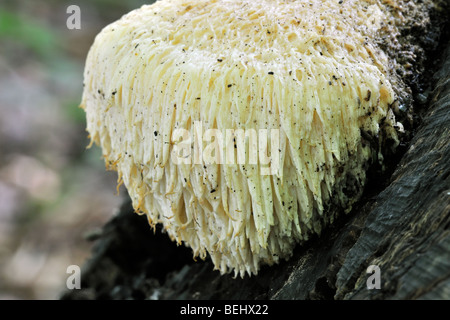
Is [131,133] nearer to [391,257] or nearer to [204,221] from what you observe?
[204,221]

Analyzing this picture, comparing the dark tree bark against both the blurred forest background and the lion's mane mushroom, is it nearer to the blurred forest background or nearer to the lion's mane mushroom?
the lion's mane mushroom

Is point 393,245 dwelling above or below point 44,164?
above

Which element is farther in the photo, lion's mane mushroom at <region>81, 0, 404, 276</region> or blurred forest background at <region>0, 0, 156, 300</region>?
blurred forest background at <region>0, 0, 156, 300</region>

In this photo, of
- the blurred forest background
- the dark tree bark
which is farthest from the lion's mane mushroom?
the blurred forest background

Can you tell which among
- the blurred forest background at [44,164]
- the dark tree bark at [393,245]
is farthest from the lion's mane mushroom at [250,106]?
the blurred forest background at [44,164]

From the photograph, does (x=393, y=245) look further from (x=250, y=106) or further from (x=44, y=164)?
(x=44, y=164)

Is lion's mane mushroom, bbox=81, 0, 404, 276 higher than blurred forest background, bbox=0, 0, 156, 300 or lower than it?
higher

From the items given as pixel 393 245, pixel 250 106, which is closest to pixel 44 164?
pixel 250 106
